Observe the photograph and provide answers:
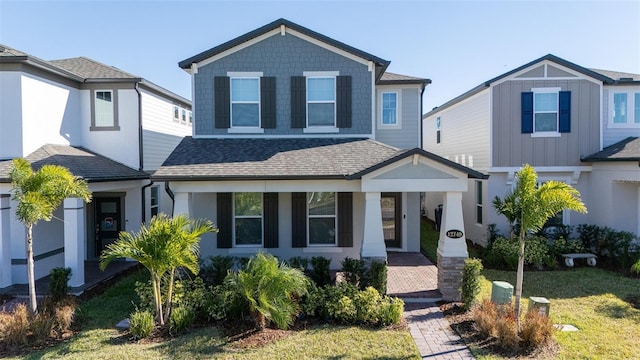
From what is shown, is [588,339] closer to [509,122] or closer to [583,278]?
[583,278]

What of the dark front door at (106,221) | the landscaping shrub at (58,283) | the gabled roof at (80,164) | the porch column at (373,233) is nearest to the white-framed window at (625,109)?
the porch column at (373,233)

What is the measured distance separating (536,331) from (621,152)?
30.9 ft

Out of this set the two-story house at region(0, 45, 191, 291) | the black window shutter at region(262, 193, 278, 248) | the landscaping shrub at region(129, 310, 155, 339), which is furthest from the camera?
the black window shutter at region(262, 193, 278, 248)

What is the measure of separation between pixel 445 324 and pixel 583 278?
234 inches

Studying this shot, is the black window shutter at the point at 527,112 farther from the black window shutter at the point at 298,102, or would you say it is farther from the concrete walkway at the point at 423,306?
the black window shutter at the point at 298,102

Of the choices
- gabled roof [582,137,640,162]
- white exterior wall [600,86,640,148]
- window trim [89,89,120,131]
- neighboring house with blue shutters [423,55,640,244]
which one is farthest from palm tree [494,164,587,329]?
window trim [89,89,120,131]

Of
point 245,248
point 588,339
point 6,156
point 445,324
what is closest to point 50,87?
point 6,156

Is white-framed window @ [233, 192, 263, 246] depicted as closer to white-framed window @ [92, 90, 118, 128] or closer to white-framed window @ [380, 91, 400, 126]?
white-framed window @ [92, 90, 118, 128]

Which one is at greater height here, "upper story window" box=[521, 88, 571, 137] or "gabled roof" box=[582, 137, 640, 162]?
"upper story window" box=[521, 88, 571, 137]

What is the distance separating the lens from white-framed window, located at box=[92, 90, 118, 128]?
13312 millimetres

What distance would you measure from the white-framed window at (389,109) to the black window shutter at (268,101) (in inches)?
177

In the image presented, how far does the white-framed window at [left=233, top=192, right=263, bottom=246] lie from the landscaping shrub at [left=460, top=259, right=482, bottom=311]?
606cm

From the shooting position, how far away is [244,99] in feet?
39.7

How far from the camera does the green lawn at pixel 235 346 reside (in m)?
6.55
